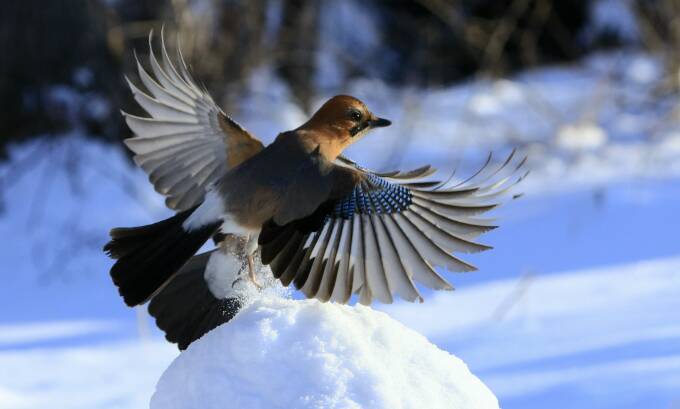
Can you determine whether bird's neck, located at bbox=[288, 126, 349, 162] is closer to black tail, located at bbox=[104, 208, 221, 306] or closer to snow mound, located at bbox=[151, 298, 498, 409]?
black tail, located at bbox=[104, 208, 221, 306]

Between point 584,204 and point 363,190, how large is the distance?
13.9 ft

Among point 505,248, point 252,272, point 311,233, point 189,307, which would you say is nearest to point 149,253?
point 189,307

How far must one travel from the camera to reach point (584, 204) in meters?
7.24

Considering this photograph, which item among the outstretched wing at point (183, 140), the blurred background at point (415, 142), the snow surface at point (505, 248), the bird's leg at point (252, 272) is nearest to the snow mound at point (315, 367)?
the bird's leg at point (252, 272)

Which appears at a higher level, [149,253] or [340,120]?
[340,120]

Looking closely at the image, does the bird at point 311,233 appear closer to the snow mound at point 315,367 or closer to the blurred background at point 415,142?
the snow mound at point 315,367

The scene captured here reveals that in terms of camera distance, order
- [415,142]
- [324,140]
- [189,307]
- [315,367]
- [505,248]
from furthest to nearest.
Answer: [415,142] < [505,248] < [324,140] < [189,307] < [315,367]

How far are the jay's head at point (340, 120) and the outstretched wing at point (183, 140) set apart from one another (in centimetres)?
37

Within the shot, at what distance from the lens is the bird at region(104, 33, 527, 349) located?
3195mm

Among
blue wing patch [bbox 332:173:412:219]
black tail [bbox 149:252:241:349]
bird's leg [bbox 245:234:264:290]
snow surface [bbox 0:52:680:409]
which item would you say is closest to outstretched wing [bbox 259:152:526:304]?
blue wing patch [bbox 332:173:412:219]

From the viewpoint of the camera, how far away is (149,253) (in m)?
3.31

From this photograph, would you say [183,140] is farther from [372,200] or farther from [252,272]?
[372,200]

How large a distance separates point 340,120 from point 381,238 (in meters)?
0.57

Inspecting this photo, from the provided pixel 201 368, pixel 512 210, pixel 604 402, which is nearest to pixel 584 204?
pixel 512 210
